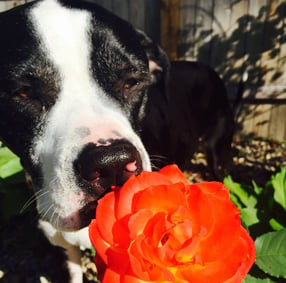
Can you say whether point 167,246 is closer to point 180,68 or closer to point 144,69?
point 144,69

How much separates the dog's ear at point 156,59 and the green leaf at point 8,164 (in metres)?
1.27

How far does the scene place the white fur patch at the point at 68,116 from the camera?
4.85ft

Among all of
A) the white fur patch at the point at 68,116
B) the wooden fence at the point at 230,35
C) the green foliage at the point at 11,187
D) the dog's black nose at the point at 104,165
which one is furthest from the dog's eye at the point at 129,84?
the wooden fence at the point at 230,35

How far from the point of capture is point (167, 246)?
2.64 ft

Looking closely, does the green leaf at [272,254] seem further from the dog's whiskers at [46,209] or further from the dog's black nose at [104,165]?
the dog's whiskers at [46,209]

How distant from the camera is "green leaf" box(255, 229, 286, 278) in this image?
145 cm

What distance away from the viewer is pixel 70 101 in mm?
1676

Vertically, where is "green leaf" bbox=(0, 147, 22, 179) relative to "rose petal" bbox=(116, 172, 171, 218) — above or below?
below

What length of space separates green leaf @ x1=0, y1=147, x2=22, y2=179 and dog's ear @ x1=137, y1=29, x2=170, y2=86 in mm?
1275

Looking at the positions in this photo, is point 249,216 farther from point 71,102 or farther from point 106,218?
point 106,218

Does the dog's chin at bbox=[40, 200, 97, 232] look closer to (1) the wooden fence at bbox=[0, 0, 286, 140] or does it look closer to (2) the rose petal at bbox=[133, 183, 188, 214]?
(2) the rose petal at bbox=[133, 183, 188, 214]

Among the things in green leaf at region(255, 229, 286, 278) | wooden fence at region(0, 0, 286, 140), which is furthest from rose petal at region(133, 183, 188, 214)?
wooden fence at region(0, 0, 286, 140)

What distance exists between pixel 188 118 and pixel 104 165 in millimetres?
2068

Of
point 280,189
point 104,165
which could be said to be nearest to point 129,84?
point 104,165
